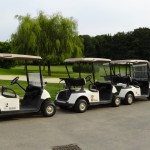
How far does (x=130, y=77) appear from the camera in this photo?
11.8 m

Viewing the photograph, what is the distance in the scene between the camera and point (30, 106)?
8461mm

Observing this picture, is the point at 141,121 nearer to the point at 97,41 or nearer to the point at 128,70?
the point at 128,70

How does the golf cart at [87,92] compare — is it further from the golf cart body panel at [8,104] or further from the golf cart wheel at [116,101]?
the golf cart body panel at [8,104]

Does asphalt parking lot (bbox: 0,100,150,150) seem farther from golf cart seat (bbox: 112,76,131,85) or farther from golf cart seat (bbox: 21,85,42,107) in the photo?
golf cart seat (bbox: 112,76,131,85)

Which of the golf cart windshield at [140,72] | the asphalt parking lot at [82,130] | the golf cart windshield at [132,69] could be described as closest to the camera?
the asphalt parking lot at [82,130]

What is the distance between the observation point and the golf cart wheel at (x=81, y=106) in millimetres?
9250

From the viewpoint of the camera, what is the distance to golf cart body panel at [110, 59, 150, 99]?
11.3m

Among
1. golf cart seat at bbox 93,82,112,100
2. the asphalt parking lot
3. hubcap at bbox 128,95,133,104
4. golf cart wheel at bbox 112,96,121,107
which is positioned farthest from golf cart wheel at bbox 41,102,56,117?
hubcap at bbox 128,95,133,104

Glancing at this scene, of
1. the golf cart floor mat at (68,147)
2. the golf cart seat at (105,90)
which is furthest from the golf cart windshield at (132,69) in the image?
the golf cart floor mat at (68,147)

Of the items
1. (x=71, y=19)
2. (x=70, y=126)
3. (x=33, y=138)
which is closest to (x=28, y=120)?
(x=70, y=126)

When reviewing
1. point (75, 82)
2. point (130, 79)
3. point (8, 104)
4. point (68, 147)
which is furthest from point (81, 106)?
point (68, 147)

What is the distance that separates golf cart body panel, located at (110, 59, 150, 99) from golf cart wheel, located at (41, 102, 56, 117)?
130 inches

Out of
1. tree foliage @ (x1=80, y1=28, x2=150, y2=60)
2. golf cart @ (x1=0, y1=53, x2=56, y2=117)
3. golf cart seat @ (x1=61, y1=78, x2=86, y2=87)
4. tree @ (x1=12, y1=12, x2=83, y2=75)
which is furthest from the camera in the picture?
tree foliage @ (x1=80, y1=28, x2=150, y2=60)

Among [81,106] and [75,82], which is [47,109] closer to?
[81,106]
